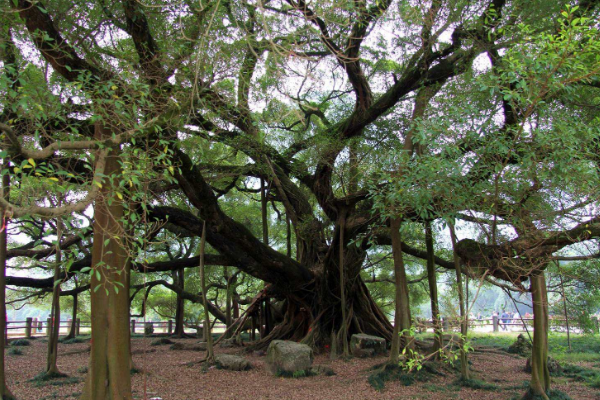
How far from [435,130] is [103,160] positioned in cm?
271

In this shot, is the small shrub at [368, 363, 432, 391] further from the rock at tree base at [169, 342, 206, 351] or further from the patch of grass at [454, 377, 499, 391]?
the rock at tree base at [169, 342, 206, 351]

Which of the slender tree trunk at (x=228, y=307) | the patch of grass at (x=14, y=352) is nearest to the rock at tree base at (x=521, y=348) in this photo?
the slender tree trunk at (x=228, y=307)

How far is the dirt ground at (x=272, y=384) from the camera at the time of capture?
5.21 metres

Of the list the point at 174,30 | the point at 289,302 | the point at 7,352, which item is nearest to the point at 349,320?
the point at 289,302

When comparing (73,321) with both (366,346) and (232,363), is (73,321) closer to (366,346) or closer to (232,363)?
(232,363)

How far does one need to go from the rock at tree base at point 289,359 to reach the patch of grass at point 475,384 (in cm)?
214

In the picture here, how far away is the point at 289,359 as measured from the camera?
Result: 6520 mm

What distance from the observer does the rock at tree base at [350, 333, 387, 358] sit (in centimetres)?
755

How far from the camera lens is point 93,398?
13.3 ft

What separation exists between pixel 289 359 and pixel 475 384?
2554mm

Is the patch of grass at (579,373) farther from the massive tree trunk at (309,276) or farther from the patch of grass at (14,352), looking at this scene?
the patch of grass at (14,352)

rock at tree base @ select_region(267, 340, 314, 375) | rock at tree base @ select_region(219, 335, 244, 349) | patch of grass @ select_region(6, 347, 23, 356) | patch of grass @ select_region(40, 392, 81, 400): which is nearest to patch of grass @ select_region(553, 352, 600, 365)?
rock at tree base @ select_region(267, 340, 314, 375)

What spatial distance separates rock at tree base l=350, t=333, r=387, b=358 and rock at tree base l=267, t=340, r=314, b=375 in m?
1.22

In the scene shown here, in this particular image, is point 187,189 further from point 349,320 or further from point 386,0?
point 349,320
